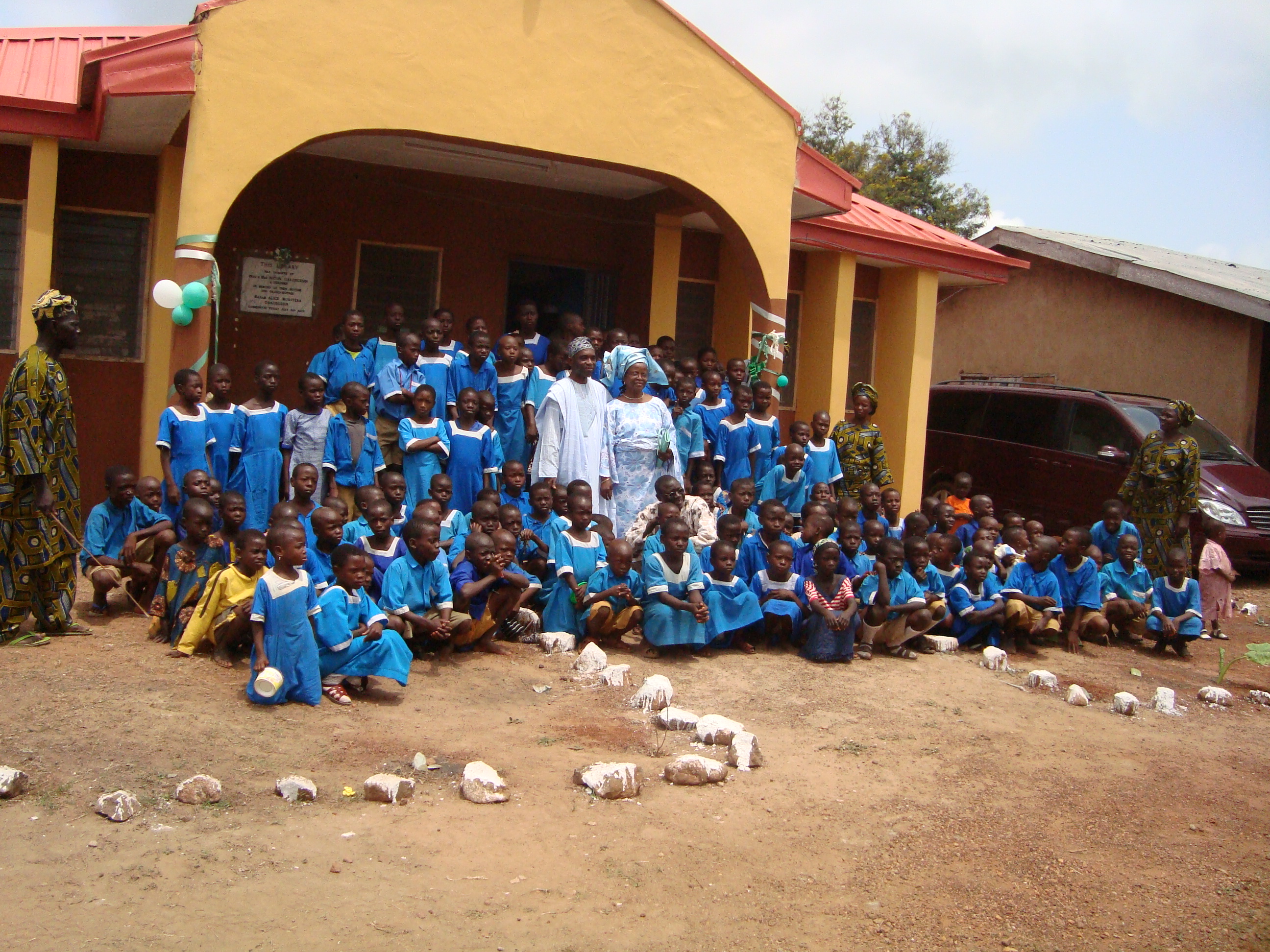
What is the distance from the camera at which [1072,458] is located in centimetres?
1046

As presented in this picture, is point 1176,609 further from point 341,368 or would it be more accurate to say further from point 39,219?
point 39,219

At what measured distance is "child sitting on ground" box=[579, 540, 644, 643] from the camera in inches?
247

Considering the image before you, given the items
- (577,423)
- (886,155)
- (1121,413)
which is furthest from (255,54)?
(886,155)

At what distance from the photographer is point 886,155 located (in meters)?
23.7

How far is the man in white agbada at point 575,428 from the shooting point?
23.1 ft

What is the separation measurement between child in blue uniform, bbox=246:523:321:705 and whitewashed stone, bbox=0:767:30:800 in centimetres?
114

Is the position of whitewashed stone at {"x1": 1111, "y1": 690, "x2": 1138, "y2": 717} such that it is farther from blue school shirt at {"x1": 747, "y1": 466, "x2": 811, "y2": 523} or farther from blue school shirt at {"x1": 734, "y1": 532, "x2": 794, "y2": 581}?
blue school shirt at {"x1": 747, "y1": 466, "x2": 811, "y2": 523}

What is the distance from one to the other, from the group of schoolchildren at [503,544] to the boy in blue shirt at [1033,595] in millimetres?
19

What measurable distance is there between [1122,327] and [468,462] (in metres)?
10.7

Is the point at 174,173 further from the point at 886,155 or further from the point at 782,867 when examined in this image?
the point at 886,155

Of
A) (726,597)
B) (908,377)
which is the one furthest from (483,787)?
(908,377)

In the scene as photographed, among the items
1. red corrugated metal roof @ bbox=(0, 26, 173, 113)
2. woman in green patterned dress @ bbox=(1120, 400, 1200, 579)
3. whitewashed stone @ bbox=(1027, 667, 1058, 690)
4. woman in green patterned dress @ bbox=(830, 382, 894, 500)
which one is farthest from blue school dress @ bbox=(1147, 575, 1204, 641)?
red corrugated metal roof @ bbox=(0, 26, 173, 113)

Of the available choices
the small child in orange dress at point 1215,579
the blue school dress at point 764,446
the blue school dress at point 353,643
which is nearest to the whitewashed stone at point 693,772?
the blue school dress at point 353,643

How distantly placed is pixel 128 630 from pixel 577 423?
288 cm
